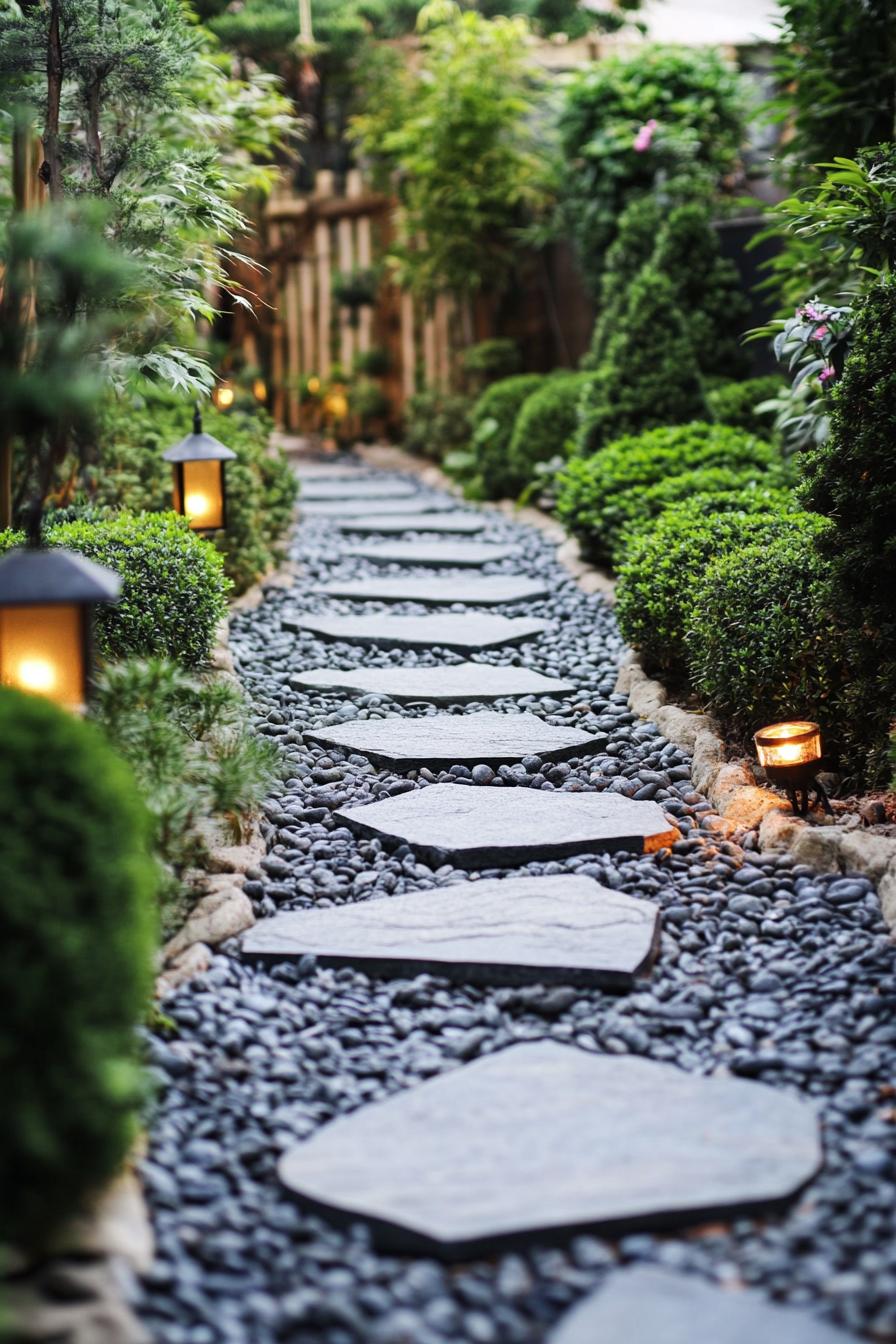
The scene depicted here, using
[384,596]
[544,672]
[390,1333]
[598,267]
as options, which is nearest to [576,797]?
[544,672]

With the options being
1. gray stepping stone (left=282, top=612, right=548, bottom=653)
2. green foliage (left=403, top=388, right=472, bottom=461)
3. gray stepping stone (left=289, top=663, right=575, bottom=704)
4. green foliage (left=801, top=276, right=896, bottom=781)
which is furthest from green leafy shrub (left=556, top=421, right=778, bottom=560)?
green foliage (left=403, top=388, right=472, bottom=461)

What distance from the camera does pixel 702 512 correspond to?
4.79m

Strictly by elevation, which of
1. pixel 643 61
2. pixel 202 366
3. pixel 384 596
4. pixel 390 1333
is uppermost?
pixel 643 61

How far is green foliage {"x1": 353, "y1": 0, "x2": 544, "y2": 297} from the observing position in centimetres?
988

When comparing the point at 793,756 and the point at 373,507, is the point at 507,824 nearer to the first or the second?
the point at 793,756

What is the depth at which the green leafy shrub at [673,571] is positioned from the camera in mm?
4203

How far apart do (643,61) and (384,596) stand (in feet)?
16.1

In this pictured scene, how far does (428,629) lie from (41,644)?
282cm

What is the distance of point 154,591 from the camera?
13.2 ft

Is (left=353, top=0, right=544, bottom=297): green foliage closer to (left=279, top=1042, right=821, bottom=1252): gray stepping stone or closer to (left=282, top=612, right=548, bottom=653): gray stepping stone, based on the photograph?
(left=282, top=612, right=548, bottom=653): gray stepping stone

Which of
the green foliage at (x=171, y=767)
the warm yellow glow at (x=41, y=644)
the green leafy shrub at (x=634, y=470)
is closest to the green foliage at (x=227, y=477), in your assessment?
the green leafy shrub at (x=634, y=470)

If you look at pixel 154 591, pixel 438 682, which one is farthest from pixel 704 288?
pixel 154 591

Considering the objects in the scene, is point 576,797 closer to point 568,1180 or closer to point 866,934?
point 866,934

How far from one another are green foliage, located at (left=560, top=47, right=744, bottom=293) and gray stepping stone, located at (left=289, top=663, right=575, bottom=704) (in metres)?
4.91
